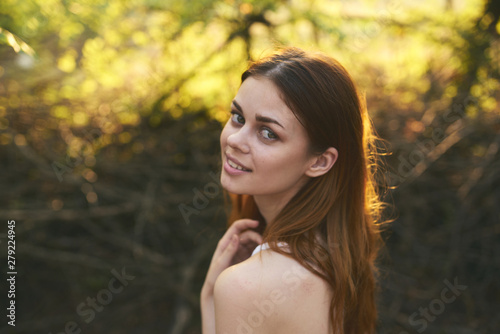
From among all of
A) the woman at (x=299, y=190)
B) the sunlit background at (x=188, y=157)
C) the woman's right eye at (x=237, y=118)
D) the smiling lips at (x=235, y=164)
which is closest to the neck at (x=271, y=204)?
the woman at (x=299, y=190)

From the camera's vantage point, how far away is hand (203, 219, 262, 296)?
172cm

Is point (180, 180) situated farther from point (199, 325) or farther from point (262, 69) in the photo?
point (262, 69)

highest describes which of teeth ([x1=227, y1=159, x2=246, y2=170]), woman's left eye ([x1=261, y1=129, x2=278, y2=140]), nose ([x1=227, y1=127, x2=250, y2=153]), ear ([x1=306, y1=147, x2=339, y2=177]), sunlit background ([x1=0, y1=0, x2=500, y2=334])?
woman's left eye ([x1=261, y1=129, x2=278, y2=140])

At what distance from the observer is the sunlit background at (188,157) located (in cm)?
299

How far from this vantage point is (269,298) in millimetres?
1222

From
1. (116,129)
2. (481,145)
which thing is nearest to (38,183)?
(116,129)

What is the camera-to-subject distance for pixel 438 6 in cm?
344

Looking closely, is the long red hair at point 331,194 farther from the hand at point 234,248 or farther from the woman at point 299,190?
the hand at point 234,248

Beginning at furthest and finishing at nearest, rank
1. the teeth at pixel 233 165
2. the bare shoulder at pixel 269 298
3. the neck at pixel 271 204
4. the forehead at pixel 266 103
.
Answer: the neck at pixel 271 204 < the teeth at pixel 233 165 < the forehead at pixel 266 103 < the bare shoulder at pixel 269 298

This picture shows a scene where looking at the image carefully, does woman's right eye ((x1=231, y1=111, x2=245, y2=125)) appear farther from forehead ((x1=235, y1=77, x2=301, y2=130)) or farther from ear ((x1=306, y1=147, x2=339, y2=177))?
ear ((x1=306, y1=147, x2=339, y2=177))

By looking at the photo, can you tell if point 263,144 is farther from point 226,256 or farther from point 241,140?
point 226,256

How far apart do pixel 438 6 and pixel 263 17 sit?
1.66 m

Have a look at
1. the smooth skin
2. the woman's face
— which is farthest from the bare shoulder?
the woman's face

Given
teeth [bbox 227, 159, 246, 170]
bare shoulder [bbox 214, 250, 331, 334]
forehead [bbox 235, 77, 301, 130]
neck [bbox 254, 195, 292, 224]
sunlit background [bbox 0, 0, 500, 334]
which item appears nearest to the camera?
bare shoulder [bbox 214, 250, 331, 334]
